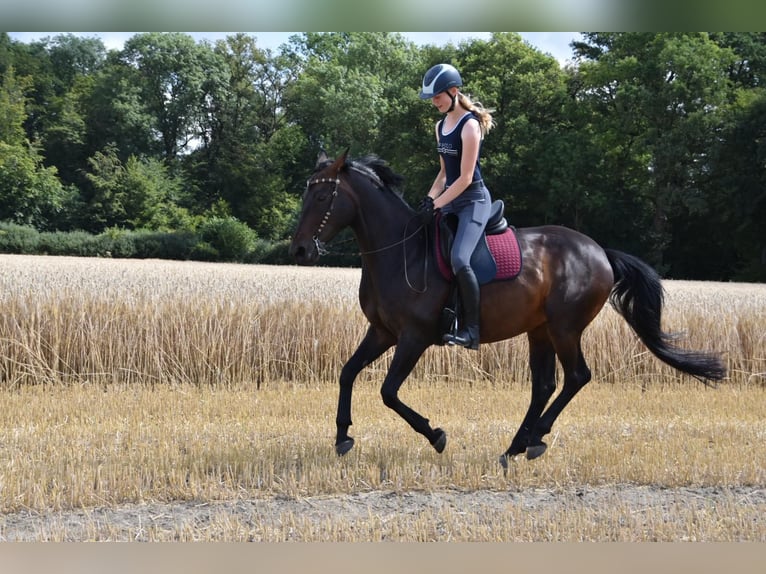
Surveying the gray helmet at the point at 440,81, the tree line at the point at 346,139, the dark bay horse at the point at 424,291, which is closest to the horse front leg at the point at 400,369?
the dark bay horse at the point at 424,291

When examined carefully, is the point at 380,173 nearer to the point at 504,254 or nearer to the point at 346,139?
the point at 504,254

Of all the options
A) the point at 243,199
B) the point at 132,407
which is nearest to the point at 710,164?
the point at 243,199

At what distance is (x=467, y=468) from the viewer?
6.80 m

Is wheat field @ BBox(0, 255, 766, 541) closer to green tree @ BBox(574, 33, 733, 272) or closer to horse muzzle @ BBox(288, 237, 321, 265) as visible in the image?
horse muzzle @ BBox(288, 237, 321, 265)

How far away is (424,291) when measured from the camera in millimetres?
6723

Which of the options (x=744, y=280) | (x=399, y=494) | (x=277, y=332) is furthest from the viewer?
(x=744, y=280)

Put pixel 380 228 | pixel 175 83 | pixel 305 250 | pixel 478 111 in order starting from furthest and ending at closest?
pixel 175 83 → pixel 380 228 → pixel 478 111 → pixel 305 250

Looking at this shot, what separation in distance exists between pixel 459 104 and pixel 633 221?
114 ft

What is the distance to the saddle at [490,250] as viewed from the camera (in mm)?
6806

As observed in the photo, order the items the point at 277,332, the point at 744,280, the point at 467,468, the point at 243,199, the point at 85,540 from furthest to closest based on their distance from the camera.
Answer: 1. the point at 243,199
2. the point at 744,280
3. the point at 277,332
4. the point at 467,468
5. the point at 85,540

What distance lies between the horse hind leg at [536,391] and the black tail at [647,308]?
2.57 ft

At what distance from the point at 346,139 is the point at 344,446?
3435cm

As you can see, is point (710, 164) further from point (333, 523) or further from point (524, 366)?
point (333, 523)

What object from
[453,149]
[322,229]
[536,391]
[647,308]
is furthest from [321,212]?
[647,308]
